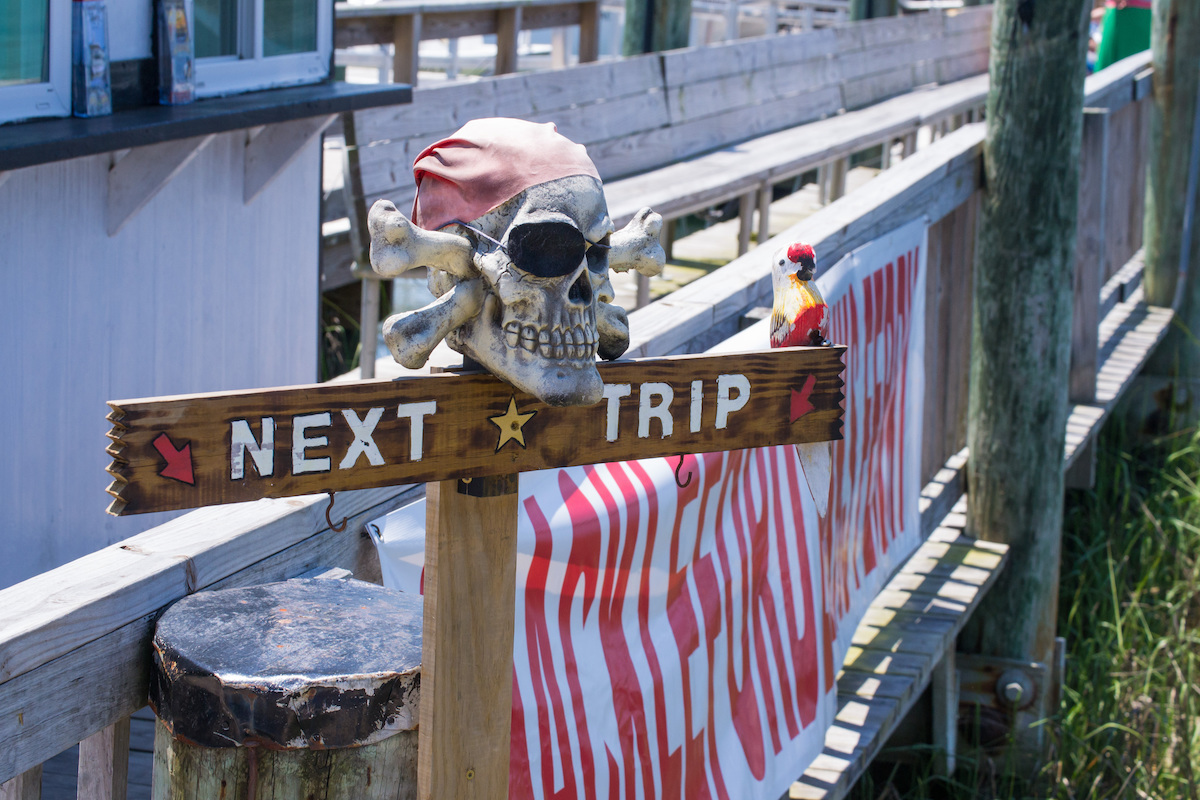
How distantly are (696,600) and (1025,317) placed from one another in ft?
6.87

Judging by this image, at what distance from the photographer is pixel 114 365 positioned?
391cm

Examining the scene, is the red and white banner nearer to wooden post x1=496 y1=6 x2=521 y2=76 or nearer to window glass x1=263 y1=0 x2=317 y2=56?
window glass x1=263 y1=0 x2=317 y2=56

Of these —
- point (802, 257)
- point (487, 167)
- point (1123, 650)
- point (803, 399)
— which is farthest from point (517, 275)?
point (1123, 650)

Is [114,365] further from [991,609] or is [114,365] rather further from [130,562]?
[991,609]

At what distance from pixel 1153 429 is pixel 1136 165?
5.09 ft

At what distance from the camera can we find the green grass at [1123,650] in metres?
4.25

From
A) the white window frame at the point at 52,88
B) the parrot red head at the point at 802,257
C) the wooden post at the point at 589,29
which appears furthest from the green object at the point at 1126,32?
the parrot red head at the point at 802,257

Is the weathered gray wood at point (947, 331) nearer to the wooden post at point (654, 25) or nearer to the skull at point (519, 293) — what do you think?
the skull at point (519, 293)

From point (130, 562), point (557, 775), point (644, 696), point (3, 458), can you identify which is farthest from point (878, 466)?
point (3, 458)

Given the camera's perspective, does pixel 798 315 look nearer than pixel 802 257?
Yes

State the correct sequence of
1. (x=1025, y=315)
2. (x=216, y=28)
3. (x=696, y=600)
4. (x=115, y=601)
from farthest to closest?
(x=216, y=28) → (x=1025, y=315) → (x=696, y=600) → (x=115, y=601)

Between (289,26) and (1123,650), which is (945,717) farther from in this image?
(289,26)

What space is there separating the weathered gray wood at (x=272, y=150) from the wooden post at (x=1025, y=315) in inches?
92.4

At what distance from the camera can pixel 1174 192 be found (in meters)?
7.18
